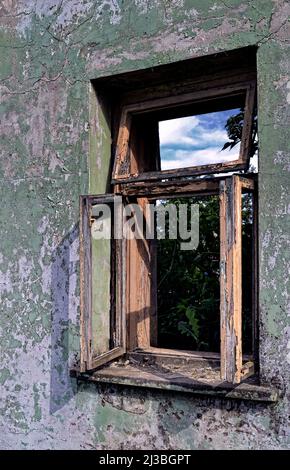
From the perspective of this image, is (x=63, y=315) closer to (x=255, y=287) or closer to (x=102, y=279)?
(x=102, y=279)

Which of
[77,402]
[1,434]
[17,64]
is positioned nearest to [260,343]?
[77,402]

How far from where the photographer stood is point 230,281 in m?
2.27

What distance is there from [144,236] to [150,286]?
1.18 ft

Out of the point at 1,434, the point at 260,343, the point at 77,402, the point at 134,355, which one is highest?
the point at 260,343

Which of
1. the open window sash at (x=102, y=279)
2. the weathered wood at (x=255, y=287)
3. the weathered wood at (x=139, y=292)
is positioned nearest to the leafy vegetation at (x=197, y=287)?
the weathered wood at (x=139, y=292)

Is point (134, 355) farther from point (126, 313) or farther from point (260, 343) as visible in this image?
point (260, 343)

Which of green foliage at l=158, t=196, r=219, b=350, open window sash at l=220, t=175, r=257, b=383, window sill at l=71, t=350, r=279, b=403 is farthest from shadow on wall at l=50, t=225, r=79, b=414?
green foliage at l=158, t=196, r=219, b=350

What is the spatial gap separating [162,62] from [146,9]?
366mm

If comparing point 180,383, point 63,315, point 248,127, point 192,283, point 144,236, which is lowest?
point 180,383

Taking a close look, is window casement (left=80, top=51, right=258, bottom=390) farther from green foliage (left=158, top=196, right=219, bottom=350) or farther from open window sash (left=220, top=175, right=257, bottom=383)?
green foliage (left=158, top=196, right=219, bottom=350)

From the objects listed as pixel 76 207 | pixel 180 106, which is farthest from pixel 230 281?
pixel 180 106

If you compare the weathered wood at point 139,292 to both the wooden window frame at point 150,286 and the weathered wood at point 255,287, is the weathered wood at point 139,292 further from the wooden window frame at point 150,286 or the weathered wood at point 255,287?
the weathered wood at point 255,287

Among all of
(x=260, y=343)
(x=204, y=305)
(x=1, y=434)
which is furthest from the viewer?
(x=204, y=305)

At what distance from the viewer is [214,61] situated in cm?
269
